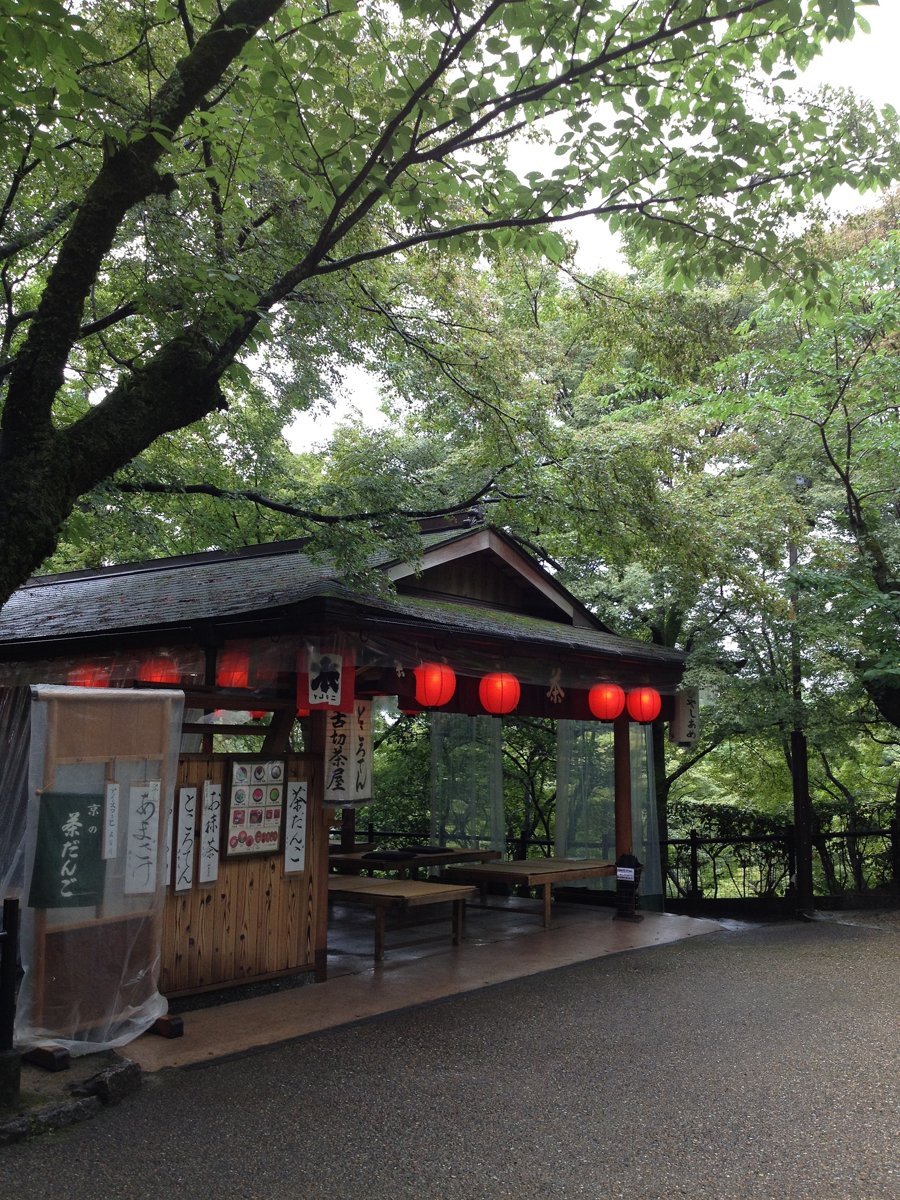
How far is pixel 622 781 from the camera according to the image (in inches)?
496

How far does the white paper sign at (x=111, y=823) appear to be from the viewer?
19.7 ft

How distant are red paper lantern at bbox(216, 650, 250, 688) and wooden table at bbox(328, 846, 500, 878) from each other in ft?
11.8

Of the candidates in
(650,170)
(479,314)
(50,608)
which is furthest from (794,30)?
(50,608)

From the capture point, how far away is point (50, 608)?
12.2m

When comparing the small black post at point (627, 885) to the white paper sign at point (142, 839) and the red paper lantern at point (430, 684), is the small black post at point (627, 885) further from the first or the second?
the white paper sign at point (142, 839)

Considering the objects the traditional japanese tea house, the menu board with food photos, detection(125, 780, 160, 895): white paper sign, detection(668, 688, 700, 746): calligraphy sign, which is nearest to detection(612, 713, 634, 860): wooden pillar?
the traditional japanese tea house

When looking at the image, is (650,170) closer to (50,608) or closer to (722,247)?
(722,247)

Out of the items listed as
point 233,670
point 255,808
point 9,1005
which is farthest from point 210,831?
point 9,1005

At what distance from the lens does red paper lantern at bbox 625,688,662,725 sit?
→ 11633 millimetres

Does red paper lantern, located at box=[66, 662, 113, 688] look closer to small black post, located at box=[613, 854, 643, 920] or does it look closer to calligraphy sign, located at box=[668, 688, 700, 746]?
small black post, located at box=[613, 854, 643, 920]

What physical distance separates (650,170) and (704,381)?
31.6 ft

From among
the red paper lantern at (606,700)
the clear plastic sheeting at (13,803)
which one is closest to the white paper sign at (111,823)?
the clear plastic sheeting at (13,803)

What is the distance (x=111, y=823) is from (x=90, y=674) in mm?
4344

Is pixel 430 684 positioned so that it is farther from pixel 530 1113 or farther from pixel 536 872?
pixel 530 1113
